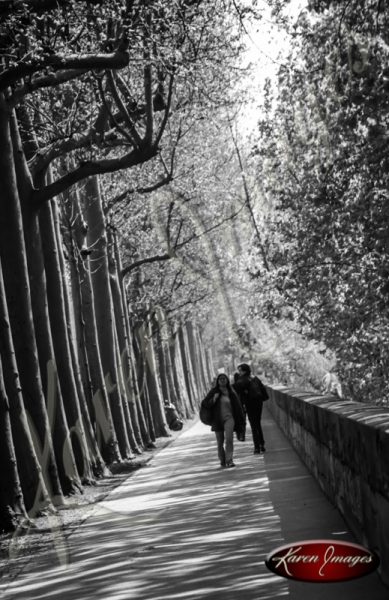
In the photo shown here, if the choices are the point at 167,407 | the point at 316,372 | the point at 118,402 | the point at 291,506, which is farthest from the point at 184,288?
the point at 291,506

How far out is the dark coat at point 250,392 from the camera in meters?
24.4

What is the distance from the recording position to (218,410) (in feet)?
71.3

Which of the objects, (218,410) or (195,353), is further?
(195,353)

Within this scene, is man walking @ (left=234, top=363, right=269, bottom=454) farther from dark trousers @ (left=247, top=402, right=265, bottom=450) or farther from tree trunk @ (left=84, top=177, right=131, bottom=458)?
tree trunk @ (left=84, top=177, right=131, bottom=458)

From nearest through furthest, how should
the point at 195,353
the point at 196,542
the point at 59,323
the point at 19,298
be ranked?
the point at 196,542 < the point at 19,298 < the point at 59,323 < the point at 195,353

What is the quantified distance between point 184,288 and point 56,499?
33.2 metres

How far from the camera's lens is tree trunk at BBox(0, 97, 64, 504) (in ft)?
54.0

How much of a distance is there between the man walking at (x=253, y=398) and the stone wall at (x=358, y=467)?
791cm

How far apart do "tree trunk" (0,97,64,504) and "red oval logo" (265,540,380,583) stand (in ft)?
23.5

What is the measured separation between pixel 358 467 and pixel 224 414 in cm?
1174

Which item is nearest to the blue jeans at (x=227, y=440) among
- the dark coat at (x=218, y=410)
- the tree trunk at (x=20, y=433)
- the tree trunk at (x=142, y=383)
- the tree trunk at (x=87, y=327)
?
the dark coat at (x=218, y=410)

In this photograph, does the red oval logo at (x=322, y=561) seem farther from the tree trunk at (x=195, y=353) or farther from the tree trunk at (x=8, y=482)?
the tree trunk at (x=195, y=353)

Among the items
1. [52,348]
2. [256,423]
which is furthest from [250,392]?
[52,348]

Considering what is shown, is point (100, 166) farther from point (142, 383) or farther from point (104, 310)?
point (142, 383)
